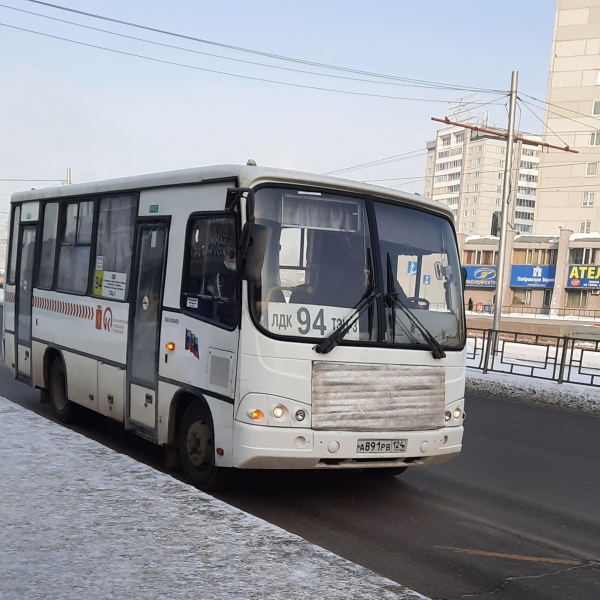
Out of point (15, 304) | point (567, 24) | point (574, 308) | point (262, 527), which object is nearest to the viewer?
point (262, 527)

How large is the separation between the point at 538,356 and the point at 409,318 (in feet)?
37.5

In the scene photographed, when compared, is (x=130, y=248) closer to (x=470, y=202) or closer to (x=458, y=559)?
(x=458, y=559)

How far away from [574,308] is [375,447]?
6762 centimetres

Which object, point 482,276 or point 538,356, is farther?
point 482,276

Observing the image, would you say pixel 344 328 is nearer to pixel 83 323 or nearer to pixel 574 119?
pixel 83 323

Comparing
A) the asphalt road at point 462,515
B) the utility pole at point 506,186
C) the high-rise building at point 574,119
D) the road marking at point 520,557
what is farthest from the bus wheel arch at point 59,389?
the high-rise building at point 574,119

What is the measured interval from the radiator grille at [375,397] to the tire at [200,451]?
986 millimetres

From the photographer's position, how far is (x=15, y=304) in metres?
11.8

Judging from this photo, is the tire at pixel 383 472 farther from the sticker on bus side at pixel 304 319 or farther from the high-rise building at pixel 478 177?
the high-rise building at pixel 478 177

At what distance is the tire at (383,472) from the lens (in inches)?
321

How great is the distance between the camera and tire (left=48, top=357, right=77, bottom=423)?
1016 cm

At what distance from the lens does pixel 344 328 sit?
6781 mm

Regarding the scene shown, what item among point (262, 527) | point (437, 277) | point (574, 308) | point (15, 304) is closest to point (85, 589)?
point (262, 527)

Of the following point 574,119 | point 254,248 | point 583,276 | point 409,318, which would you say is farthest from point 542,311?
point 254,248
